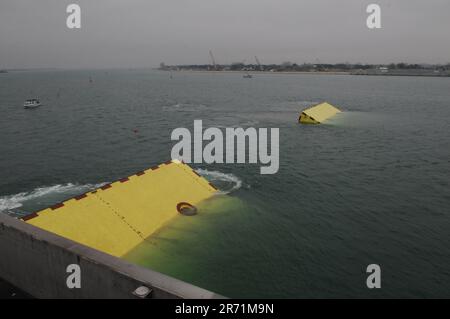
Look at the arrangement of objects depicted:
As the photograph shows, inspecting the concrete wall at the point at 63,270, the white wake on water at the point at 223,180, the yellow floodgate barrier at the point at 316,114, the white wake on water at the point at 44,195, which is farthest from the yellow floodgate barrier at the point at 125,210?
the yellow floodgate barrier at the point at 316,114

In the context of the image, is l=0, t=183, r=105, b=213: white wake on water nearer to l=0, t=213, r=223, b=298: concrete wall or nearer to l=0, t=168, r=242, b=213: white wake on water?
l=0, t=168, r=242, b=213: white wake on water

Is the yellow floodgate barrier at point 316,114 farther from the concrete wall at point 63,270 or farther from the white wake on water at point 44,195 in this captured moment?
the concrete wall at point 63,270

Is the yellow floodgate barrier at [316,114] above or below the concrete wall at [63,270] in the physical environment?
above

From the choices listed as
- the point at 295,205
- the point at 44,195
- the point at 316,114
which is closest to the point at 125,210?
the point at 44,195

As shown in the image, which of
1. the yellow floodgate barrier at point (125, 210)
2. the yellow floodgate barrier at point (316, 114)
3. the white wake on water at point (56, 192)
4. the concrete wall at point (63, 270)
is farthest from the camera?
the yellow floodgate barrier at point (316, 114)

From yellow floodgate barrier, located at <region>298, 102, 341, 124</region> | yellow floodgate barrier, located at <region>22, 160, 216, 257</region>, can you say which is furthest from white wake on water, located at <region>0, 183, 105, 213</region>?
yellow floodgate barrier, located at <region>298, 102, 341, 124</region>

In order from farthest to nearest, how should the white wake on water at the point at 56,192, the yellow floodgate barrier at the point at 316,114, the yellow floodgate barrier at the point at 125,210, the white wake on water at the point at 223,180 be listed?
the yellow floodgate barrier at the point at 316,114, the white wake on water at the point at 223,180, the white wake on water at the point at 56,192, the yellow floodgate barrier at the point at 125,210
